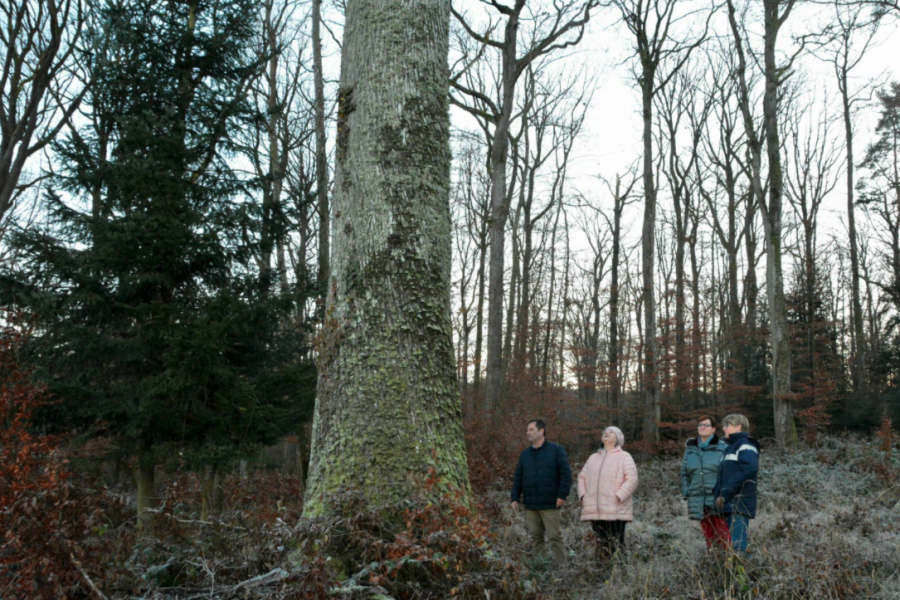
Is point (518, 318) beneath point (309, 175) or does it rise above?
beneath

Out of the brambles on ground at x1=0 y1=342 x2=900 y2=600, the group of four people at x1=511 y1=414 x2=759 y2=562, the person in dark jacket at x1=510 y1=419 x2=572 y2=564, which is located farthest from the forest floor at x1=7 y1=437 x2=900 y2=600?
the person in dark jacket at x1=510 y1=419 x2=572 y2=564

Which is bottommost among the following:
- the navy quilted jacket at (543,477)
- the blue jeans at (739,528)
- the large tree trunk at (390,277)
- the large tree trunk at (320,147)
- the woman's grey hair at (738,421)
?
the blue jeans at (739,528)

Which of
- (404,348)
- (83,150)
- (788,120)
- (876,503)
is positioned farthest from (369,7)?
(788,120)

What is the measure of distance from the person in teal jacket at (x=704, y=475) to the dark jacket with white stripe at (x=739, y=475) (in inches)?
11.6

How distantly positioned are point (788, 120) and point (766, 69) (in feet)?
46.2

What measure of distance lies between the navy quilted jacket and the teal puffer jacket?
3.80ft

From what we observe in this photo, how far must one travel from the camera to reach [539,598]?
3.44m

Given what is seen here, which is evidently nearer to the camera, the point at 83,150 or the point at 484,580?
the point at 484,580

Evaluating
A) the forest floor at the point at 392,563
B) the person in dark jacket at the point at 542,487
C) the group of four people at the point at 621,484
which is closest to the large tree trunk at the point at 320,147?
the person in dark jacket at the point at 542,487

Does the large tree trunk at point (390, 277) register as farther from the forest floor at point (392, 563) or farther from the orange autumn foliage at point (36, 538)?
the orange autumn foliage at point (36, 538)

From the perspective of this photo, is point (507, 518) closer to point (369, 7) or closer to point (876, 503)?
point (876, 503)

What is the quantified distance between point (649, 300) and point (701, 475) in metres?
12.5

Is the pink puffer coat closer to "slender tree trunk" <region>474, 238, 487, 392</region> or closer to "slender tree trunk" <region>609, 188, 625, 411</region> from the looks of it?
"slender tree trunk" <region>609, 188, 625, 411</region>

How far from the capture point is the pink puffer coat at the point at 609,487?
6137 millimetres
